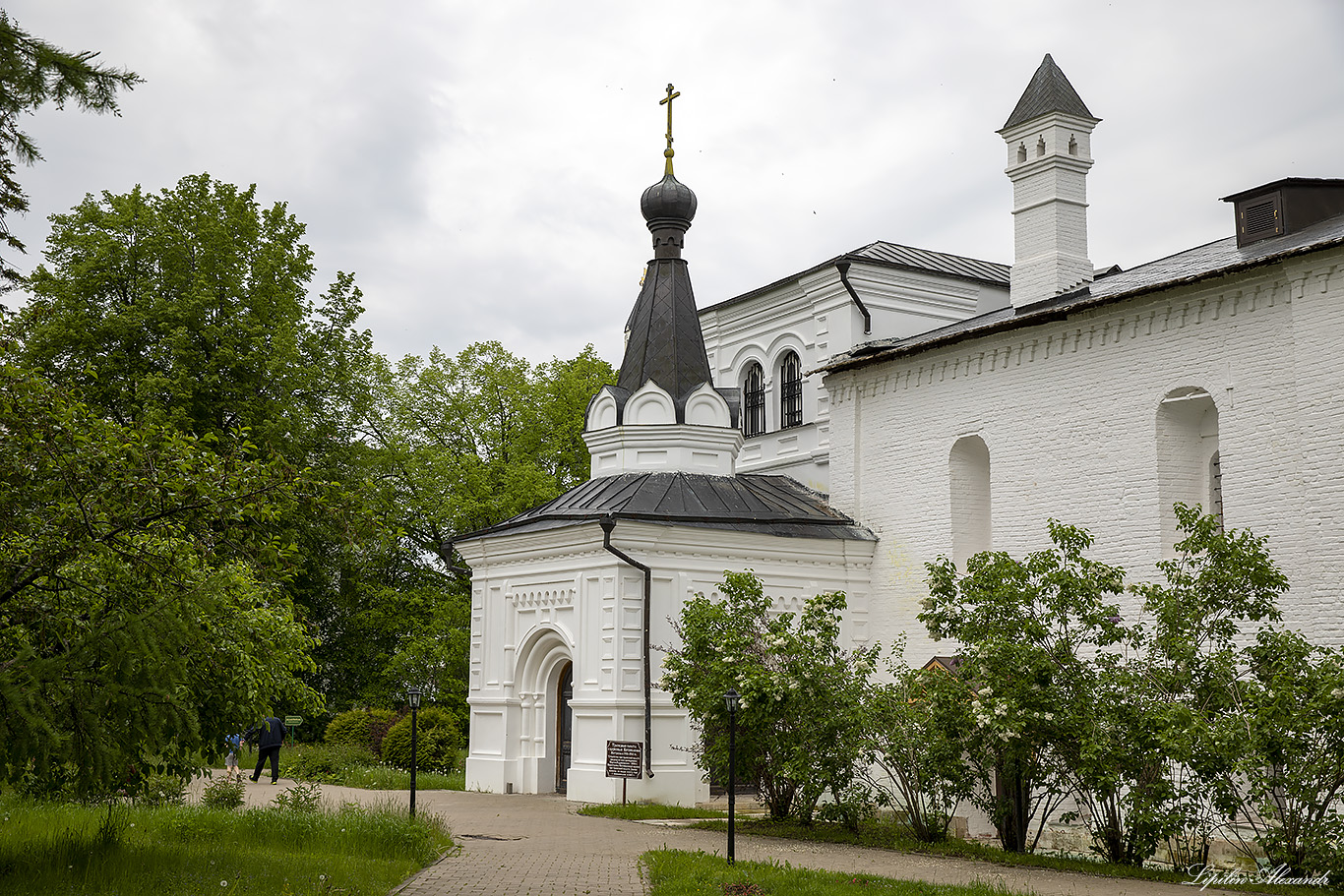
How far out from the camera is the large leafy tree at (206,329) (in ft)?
85.6

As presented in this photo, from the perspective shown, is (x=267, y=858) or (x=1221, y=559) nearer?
(x=267, y=858)

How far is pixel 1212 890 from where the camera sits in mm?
11383

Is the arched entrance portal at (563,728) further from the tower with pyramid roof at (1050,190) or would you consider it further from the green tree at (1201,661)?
the green tree at (1201,661)

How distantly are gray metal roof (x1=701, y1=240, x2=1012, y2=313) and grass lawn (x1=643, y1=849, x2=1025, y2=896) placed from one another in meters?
15.0

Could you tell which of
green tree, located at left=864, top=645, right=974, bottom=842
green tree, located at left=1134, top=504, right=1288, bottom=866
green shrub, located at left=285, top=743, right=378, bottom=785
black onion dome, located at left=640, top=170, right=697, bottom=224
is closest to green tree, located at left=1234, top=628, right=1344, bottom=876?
green tree, located at left=1134, top=504, right=1288, bottom=866

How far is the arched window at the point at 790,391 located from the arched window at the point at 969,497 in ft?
15.2

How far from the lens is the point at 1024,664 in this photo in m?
13.7

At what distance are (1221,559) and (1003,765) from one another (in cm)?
319

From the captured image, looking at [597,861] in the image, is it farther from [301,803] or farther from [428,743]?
[428,743]

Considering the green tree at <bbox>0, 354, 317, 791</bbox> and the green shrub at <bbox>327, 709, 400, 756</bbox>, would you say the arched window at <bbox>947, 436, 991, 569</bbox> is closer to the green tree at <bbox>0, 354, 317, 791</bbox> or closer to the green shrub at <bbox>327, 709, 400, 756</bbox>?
the green shrub at <bbox>327, 709, 400, 756</bbox>

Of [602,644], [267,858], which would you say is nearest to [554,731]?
[602,644]

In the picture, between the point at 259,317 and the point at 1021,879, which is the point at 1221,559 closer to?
the point at 1021,879

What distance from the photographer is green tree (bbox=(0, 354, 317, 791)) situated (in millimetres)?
8883

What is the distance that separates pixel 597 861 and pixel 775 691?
149 inches
